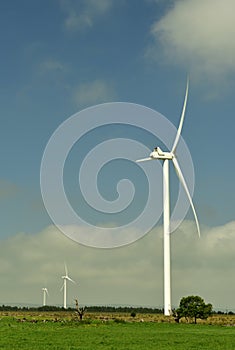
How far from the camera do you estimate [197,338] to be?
52188 mm

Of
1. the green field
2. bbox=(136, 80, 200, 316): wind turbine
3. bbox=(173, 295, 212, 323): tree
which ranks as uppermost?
bbox=(136, 80, 200, 316): wind turbine

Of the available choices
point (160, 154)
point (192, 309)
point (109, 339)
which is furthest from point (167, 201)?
point (109, 339)

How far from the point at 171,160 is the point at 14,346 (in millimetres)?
53964

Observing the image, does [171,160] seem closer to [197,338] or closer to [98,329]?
[98,329]

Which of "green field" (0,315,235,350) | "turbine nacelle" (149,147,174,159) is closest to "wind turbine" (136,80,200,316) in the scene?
"turbine nacelle" (149,147,174,159)

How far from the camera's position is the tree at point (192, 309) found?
265 feet

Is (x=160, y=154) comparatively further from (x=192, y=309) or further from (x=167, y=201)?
(x=192, y=309)

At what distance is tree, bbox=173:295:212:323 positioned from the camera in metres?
80.6

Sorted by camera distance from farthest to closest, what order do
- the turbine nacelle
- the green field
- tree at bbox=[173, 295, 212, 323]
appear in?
the turbine nacelle, tree at bbox=[173, 295, 212, 323], the green field

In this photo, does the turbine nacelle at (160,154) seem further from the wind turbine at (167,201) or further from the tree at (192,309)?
the tree at (192,309)

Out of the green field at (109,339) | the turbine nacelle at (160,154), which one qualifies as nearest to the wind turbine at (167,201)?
the turbine nacelle at (160,154)

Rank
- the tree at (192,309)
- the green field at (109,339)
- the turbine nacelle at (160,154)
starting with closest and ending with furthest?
the green field at (109,339)
the tree at (192,309)
the turbine nacelle at (160,154)

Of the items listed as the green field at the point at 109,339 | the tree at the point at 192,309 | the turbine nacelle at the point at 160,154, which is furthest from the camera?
the turbine nacelle at the point at 160,154

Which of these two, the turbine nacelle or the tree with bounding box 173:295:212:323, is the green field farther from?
the turbine nacelle
